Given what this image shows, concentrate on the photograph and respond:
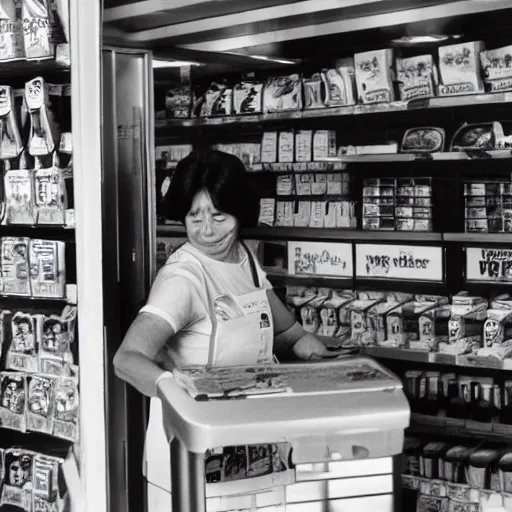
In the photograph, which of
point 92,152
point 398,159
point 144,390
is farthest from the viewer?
point 398,159

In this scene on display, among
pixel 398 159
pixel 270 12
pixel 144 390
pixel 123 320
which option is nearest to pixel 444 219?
pixel 398 159

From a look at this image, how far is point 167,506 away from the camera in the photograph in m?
3.00

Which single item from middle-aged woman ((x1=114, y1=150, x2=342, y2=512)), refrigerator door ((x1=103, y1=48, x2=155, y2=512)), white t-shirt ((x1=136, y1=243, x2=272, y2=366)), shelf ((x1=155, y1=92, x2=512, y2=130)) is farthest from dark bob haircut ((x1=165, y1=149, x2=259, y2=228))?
shelf ((x1=155, y1=92, x2=512, y2=130))

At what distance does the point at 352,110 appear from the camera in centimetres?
405

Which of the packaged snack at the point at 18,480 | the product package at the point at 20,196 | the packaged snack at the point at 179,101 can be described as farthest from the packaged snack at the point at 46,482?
the packaged snack at the point at 179,101

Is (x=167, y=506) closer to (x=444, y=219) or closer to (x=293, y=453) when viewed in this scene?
(x=293, y=453)

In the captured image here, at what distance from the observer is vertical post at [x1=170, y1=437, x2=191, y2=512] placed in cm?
251

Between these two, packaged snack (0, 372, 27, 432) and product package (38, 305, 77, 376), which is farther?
packaged snack (0, 372, 27, 432)

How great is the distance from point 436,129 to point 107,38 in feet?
4.72

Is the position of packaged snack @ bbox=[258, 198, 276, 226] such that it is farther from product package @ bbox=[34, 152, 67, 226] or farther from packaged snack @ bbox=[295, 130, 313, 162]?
product package @ bbox=[34, 152, 67, 226]

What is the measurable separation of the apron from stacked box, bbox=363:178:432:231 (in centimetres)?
105

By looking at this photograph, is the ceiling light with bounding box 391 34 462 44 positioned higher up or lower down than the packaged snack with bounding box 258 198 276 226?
higher up

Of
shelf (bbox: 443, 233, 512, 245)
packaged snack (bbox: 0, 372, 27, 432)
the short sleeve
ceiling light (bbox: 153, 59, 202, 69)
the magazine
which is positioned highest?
ceiling light (bbox: 153, 59, 202, 69)

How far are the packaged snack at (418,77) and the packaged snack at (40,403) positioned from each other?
185cm
